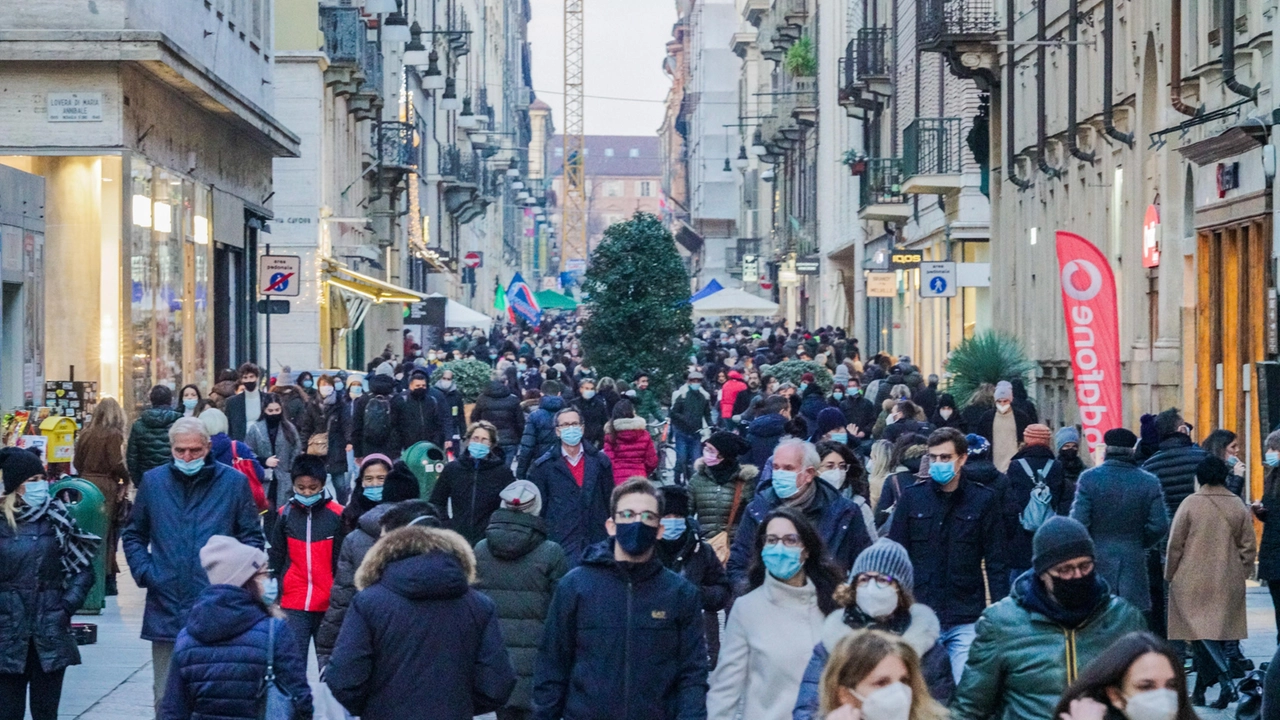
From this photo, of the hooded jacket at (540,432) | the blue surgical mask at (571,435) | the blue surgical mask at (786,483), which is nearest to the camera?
the blue surgical mask at (786,483)

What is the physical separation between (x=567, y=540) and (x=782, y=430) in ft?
13.5

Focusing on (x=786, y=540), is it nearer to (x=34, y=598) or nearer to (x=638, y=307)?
(x=34, y=598)

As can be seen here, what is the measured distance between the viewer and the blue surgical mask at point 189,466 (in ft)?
33.9

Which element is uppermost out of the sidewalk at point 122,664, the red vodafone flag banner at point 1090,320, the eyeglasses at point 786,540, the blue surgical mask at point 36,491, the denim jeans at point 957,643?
the red vodafone flag banner at point 1090,320

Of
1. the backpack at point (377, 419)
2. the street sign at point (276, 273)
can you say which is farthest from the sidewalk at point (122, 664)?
the street sign at point (276, 273)

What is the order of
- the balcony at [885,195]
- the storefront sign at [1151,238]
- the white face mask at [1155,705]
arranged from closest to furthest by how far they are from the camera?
the white face mask at [1155,705]
the storefront sign at [1151,238]
the balcony at [885,195]

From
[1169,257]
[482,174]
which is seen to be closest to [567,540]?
[1169,257]

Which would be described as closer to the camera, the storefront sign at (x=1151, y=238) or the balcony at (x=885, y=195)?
the storefront sign at (x=1151, y=238)

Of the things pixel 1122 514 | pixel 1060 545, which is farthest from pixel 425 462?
pixel 1060 545

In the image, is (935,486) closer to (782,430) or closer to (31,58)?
(782,430)

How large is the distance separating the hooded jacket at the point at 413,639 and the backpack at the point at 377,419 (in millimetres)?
13068

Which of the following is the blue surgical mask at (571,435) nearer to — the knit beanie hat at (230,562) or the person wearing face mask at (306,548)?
the person wearing face mask at (306,548)

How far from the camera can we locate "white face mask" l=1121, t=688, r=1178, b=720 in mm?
4816

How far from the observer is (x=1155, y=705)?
4.82 metres
